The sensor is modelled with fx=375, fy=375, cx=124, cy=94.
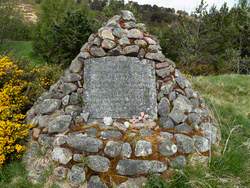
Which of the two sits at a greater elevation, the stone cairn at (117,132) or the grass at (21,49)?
the stone cairn at (117,132)

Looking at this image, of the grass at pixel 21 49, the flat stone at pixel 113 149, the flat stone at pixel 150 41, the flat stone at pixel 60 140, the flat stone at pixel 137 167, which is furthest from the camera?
the grass at pixel 21 49

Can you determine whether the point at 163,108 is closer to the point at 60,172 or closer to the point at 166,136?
the point at 166,136

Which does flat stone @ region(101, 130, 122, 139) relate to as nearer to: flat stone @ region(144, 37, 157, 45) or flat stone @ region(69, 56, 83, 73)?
flat stone @ region(69, 56, 83, 73)

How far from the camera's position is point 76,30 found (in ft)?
62.5

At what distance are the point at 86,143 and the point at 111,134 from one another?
0.43 metres

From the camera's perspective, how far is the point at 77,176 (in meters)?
5.59

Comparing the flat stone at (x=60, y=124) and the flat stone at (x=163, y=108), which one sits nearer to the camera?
the flat stone at (x=60, y=124)

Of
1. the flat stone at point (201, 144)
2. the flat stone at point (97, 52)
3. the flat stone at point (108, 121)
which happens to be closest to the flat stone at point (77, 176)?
the flat stone at point (108, 121)

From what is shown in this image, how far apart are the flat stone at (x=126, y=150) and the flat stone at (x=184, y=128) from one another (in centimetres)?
94

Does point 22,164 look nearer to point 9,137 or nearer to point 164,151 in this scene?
point 9,137

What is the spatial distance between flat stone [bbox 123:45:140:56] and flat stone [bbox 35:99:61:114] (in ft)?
4.74

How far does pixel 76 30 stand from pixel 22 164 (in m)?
13.8

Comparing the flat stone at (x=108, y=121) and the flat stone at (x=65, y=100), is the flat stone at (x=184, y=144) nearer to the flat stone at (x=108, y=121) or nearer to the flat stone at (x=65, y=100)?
the flat stone at (x=108, y=121)

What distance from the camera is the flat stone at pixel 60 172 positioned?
5.68 meters
